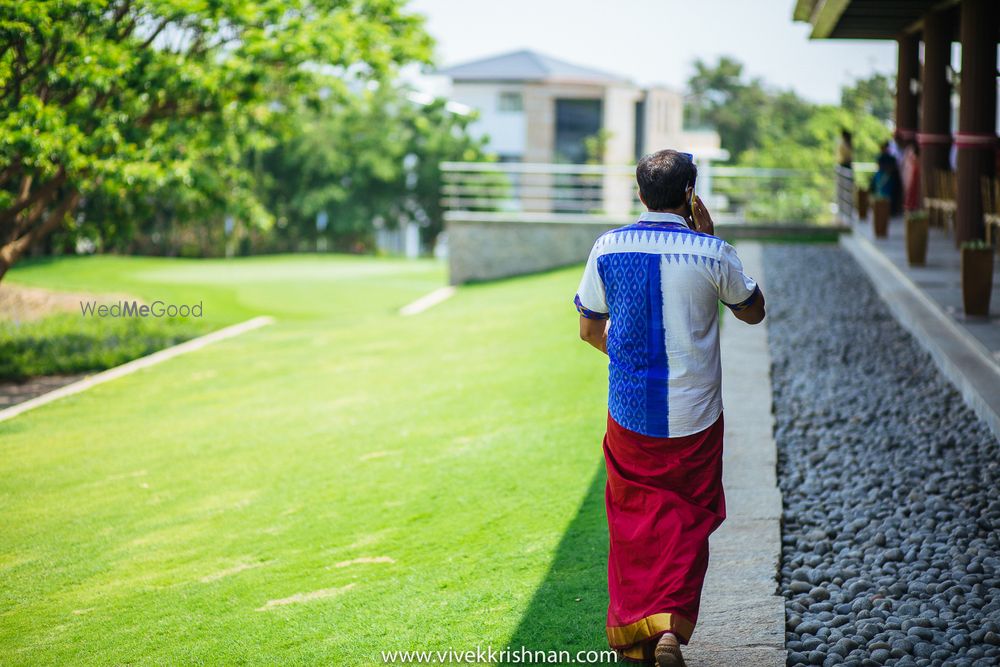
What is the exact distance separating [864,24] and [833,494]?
40.9 feet

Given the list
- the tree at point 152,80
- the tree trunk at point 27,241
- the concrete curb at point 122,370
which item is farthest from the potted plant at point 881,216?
the tree trunk at point 27,241

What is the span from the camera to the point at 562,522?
6051 millimetres

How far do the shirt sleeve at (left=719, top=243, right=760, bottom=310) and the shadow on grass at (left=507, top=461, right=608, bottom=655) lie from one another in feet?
4.69

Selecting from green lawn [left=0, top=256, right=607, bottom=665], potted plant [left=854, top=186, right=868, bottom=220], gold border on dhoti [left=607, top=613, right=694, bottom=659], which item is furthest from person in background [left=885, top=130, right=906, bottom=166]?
gold border on dhoti [left=607, top=613, right=694, bottom=659]

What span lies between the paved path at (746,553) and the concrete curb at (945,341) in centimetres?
128

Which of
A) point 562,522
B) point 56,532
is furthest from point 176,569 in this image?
point 562,522

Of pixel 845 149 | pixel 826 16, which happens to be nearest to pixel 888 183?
pixel 845 149

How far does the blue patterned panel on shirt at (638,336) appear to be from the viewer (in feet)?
13.1

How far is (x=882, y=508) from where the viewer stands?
237 inches

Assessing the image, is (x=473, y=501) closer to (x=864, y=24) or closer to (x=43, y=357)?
(x=43, y=357)

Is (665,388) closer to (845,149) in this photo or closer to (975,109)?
(975,109)

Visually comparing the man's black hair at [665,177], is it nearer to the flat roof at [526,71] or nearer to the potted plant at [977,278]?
the potted plant at [977,278]

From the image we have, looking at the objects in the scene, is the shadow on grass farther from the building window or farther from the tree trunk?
the building window

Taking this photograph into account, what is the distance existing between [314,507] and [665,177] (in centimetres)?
389
